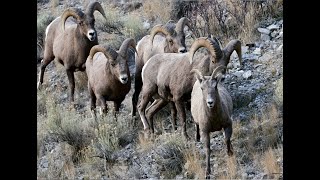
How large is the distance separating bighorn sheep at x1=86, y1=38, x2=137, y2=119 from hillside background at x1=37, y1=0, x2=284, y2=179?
375 millimetres

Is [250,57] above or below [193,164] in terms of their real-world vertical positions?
above

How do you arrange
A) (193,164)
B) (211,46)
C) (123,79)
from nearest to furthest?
(193,164) < (211,46) < (123,79)

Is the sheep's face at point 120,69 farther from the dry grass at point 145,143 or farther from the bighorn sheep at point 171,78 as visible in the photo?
the dry grass at point 145,143

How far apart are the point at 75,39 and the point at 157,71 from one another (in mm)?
2489

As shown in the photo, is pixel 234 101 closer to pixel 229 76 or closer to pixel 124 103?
pixel 229 76

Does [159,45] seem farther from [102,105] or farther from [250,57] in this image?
[250,57]

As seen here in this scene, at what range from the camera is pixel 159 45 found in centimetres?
1394

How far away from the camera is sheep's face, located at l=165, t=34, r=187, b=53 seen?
44.9ft

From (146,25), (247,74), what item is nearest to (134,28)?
(146,25)

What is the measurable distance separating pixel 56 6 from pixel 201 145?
29.1 feet

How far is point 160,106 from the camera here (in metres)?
13.1

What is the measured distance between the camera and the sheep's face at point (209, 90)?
10562mm

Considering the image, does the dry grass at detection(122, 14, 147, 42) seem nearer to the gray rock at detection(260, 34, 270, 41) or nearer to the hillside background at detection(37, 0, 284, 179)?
the hillside background at detection(37, 0, 284, 179)
